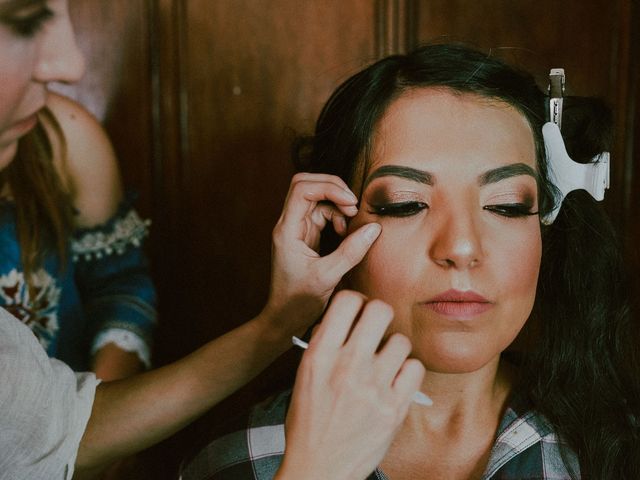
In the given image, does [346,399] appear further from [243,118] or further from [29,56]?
[243,118]

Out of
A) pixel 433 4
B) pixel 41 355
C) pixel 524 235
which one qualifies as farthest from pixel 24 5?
pixel 433 4

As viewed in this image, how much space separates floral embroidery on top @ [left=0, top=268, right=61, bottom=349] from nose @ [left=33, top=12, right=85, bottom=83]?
666 millimetres

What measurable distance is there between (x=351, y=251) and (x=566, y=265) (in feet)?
1.39

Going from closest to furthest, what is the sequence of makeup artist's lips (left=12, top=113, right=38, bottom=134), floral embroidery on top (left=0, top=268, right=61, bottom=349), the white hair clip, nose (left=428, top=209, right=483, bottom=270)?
makeup artist's lips (left=12, top=113, right=38, bottom=134) → nose (left=428, top=209, right=483, bottom=270) → the white hair clip → floral embroidery on top (left=0, top=268, right=61, bottom=349)

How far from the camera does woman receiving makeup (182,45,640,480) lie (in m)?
1.02

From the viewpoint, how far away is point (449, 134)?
1047 mm

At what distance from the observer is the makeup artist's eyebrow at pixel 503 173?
104cm

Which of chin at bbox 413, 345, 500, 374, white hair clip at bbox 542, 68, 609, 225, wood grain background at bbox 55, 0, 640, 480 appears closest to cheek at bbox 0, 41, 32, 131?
chin at bbox 413, 345, 500, 374

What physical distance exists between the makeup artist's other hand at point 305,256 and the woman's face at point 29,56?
37 cm

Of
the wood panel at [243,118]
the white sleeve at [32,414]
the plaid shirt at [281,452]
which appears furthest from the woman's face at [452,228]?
the wood panel at [243,118]

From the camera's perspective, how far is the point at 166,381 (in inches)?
43.9

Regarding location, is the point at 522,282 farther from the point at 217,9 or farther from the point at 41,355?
the point at 217,9

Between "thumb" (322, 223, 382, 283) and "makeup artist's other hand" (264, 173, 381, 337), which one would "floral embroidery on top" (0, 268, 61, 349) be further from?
"thumb" (322, 223, 382, 283)

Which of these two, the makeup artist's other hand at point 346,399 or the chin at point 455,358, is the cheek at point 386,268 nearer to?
the chin at point 455,358
